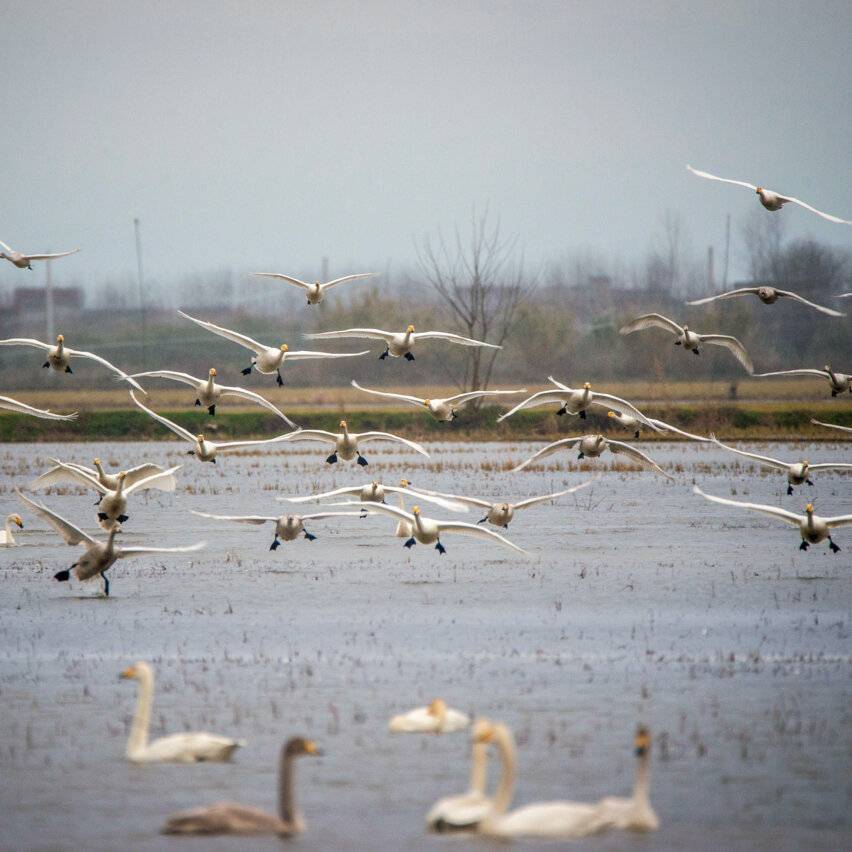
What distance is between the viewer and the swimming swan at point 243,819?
32.6 feet

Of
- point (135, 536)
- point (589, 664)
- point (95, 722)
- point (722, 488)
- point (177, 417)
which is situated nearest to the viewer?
point (95, 722)

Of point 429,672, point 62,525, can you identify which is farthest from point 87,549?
point 429,672

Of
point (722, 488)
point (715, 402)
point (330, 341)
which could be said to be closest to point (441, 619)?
point (722, 488)

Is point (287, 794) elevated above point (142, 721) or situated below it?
below

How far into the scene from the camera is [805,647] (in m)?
15.9

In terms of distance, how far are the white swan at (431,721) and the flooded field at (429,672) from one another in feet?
0.32

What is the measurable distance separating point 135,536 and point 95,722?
1167cm

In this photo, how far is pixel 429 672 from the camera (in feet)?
48.8

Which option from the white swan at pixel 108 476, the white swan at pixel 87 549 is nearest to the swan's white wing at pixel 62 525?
the white swan at pixel 87 549

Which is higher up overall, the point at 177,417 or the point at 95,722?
the point at 177,417

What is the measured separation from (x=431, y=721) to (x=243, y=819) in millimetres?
2611

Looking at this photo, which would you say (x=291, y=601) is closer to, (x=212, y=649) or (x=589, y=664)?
(x=212, y=649)

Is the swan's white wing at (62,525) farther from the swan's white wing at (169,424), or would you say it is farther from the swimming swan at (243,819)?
the swimming swan at (243,819)

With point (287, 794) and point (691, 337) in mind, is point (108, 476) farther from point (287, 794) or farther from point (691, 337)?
point (287, 794)
